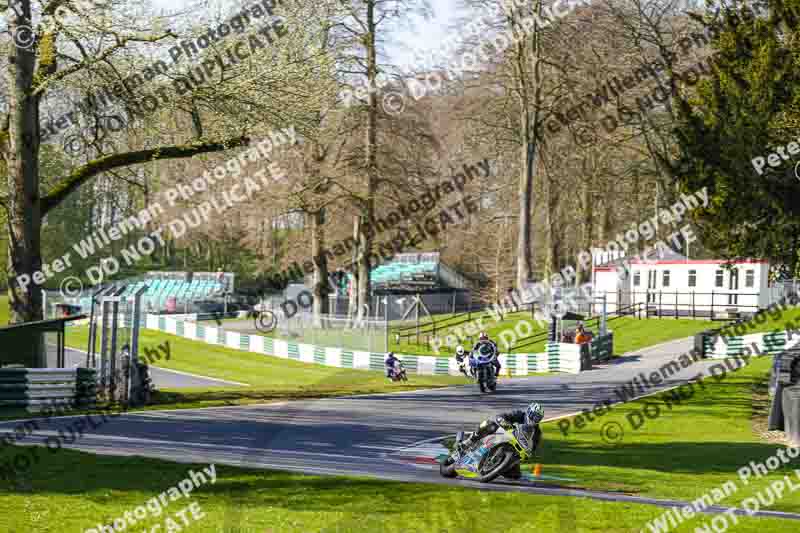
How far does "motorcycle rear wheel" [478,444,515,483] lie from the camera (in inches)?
494

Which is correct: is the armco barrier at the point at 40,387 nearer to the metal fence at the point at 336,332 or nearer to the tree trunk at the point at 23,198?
the tree trunk at the point at 23,198

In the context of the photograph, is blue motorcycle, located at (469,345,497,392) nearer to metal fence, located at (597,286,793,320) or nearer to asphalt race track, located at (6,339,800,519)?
asphalt race track, located at (6,339,800,519)

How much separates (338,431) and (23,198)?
886cm

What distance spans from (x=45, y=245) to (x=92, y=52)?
47989 millimetres

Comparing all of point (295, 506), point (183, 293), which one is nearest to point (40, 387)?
point (295, 506)

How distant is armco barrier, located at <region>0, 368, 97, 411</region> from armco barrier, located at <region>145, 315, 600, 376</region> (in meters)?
18.9

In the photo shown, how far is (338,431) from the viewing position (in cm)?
1867

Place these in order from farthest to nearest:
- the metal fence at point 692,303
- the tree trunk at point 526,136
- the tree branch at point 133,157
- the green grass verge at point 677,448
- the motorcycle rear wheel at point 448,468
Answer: the tree trunk at point 526,136
the metal fence at point 692,303
the tree branch at point 133,157
the motorcycle rear wheel at point 448,468
the green grass verge at point 677,448

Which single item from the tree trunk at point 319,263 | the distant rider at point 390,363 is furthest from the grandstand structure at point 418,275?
the distant rider at point 390,363

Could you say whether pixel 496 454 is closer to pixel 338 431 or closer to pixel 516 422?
pixel 516 422

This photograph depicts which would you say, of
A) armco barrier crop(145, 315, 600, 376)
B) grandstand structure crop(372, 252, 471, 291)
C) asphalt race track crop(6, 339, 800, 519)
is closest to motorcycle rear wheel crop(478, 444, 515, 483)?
asphalt race track crop(6, 339, 800, 519)

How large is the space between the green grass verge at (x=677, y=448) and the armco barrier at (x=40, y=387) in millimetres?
10430

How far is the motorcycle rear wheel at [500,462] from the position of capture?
1254 cm

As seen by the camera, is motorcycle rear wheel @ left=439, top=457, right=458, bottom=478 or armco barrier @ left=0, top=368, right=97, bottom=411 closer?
motorcycle rear wheel @ left=439, top=457, right=458, bottom=478
